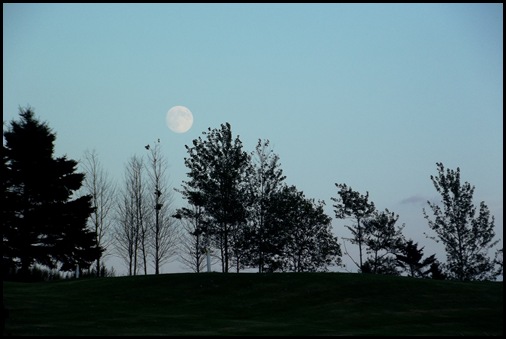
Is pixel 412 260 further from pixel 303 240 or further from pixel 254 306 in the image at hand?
pixel 254 306

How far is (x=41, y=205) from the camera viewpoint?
4725 cm

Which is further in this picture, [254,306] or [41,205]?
[41,205]

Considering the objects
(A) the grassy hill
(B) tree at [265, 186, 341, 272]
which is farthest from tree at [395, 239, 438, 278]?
(A) the grassy hill

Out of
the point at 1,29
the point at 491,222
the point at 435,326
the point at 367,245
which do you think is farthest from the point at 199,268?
the point at 1,29

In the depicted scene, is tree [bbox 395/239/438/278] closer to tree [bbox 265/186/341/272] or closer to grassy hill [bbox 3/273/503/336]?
tree [bbox 265/186/341/272]

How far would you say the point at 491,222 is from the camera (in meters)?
52.1

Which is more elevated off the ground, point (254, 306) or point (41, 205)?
point (41, 205)

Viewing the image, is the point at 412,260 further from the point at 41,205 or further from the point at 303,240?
the point at 41,205

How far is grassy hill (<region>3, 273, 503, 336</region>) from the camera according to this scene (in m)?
18.5

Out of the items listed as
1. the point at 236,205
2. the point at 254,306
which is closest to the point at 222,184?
the point at 236,205

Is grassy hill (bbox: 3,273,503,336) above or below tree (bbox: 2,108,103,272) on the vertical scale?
below

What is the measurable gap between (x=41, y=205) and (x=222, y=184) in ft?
48.8

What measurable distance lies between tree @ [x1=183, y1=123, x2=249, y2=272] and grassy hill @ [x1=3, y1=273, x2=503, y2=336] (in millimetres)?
12359

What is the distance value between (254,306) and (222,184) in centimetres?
2055
